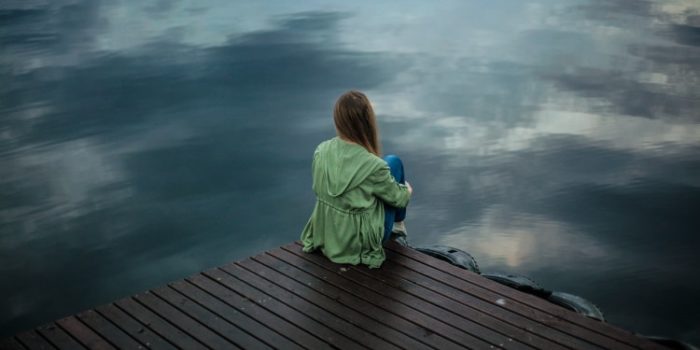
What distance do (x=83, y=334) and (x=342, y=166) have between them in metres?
1.51

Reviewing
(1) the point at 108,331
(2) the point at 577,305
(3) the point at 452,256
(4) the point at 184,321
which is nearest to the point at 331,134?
(3) the point at 452,256

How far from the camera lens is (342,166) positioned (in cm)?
361


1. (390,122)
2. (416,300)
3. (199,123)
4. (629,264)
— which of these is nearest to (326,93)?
(390,122)

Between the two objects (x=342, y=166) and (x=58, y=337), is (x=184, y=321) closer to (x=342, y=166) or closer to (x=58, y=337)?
(x=58, y=337)

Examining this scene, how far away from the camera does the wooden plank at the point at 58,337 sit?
3043 mm

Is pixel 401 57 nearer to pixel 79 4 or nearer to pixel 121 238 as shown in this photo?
pixel 121 238

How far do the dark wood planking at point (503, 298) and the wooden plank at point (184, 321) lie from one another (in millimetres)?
1098

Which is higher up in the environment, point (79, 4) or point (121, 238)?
point (79, 4)

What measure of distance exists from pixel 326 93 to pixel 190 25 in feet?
14.8

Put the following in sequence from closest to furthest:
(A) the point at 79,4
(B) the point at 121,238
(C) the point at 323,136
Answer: (B) the point at 121,238
(C) the point at 323,136
(A) the point at 79,4

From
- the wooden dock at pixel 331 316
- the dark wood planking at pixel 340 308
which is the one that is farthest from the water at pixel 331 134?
the dark wood planking at pixel 340 308

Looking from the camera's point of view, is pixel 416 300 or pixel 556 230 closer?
pixel 416 300

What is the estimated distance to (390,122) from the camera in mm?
8750

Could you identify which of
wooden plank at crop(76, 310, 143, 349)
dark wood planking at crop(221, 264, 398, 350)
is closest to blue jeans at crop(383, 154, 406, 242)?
dark wood planking at crop(221, 264, 398, 350)
